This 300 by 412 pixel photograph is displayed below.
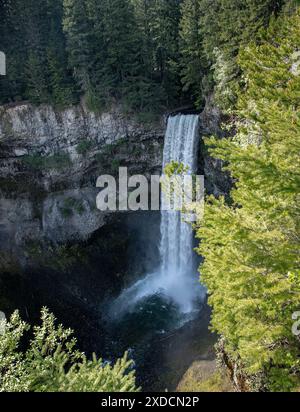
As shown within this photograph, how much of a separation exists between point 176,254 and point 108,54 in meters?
18.8

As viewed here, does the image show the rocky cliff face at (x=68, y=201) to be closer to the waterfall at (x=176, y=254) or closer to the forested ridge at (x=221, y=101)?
the waterfall at (x=176, y=254)

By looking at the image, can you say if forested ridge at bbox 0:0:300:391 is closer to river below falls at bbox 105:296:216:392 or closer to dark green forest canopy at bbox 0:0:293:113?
dark green forest canopy at bbox 0:0:293:113

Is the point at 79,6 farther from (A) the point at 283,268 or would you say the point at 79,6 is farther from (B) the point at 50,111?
(A) the point at 283,268

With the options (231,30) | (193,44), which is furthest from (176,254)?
(193,44)

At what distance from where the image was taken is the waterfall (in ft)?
84.0

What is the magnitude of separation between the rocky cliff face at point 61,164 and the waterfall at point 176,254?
9.34 ft

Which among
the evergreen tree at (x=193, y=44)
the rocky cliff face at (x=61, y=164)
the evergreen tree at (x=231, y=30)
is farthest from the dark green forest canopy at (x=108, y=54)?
the rocky cliff face at (x=61, y=164)

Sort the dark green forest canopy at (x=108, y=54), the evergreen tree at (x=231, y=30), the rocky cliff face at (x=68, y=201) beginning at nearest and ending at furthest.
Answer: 1. the evergreen tree at (x=231, y=30)
2. the dark green forest canopy at (x=108, y=54)
3. the rocky cliff face at (x=68, y=201)

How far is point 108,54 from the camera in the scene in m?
27.5

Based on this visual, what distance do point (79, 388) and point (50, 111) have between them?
81.0ft

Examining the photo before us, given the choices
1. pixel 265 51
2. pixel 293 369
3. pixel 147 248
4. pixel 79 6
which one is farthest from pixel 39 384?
pixel 79 6

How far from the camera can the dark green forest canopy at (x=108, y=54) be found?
87.6 feet

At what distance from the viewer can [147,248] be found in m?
30.9

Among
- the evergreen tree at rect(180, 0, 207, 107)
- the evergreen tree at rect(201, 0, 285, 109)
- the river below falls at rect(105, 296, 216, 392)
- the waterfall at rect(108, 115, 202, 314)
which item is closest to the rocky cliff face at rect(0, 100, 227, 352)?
the waterfall at rect(108, 115, 202, 314)
